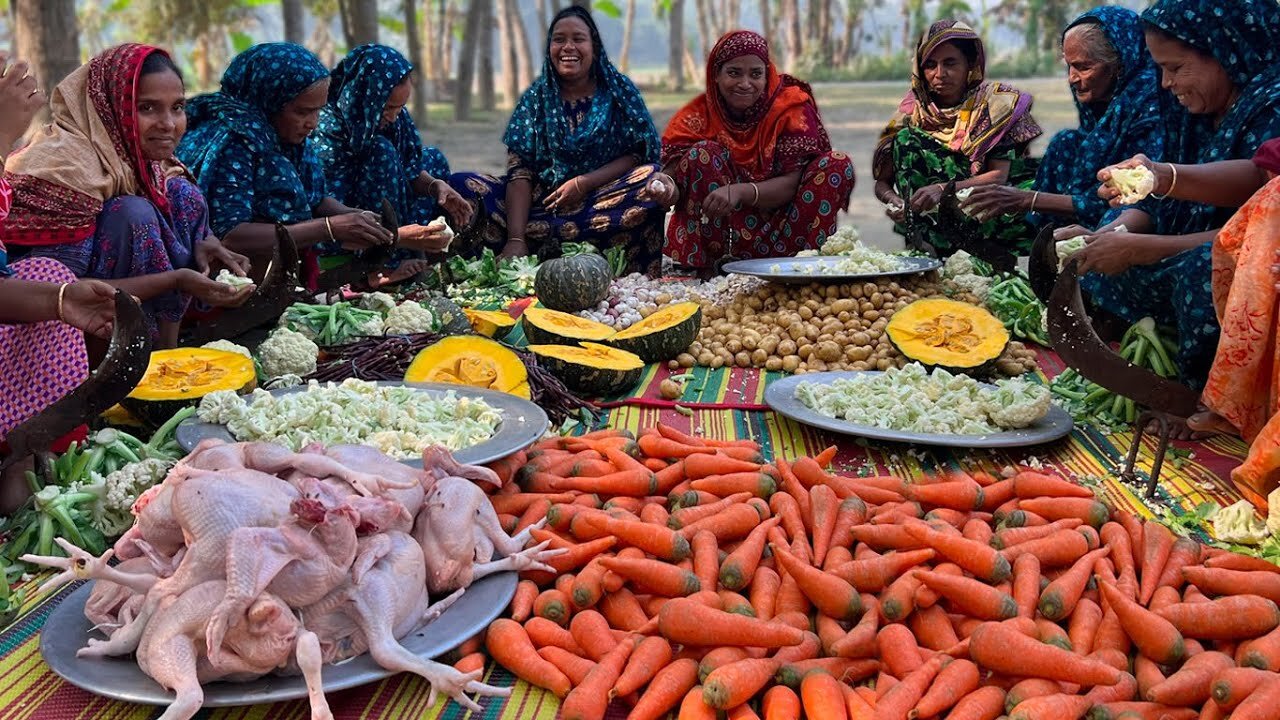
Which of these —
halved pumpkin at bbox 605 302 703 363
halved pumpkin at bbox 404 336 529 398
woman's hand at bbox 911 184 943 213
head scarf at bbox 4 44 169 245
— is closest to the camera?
head scarf at bbox 4 44 169 245

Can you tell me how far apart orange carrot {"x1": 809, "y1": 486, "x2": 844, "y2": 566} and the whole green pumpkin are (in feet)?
8.18

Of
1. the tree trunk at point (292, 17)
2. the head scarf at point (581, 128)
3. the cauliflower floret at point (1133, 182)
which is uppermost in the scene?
the tree trunk at point (292, 17)

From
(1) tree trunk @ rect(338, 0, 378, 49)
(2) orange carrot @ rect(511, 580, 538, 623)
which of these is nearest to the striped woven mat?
(2) orange carrot @ rect(511, 580, 538, 623)

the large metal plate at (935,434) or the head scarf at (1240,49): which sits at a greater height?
the head scarf at (1240,49)

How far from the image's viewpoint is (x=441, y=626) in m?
2.31

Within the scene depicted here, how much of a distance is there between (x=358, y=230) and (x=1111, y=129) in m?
3.68

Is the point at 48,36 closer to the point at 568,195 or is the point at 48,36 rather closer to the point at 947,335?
the point at 568,195

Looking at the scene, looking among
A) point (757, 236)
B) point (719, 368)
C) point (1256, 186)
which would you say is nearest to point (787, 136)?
point (757, 236)

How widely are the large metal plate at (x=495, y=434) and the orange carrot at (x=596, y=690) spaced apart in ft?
2.85

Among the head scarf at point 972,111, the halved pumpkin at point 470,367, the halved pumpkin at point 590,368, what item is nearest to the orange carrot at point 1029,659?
the halved pumpkin at point 470,367

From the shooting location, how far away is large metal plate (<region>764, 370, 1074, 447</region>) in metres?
3.42

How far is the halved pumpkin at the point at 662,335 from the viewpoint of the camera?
4695 millimetres

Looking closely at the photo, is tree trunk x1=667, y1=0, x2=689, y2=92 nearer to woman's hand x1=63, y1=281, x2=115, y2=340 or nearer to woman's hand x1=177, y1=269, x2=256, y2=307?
woman's hand x1=177, y1=269, x2=256, y2=307

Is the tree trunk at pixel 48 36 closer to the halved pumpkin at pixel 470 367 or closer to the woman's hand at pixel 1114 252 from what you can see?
the halved pumpkin at pixel 470 367
